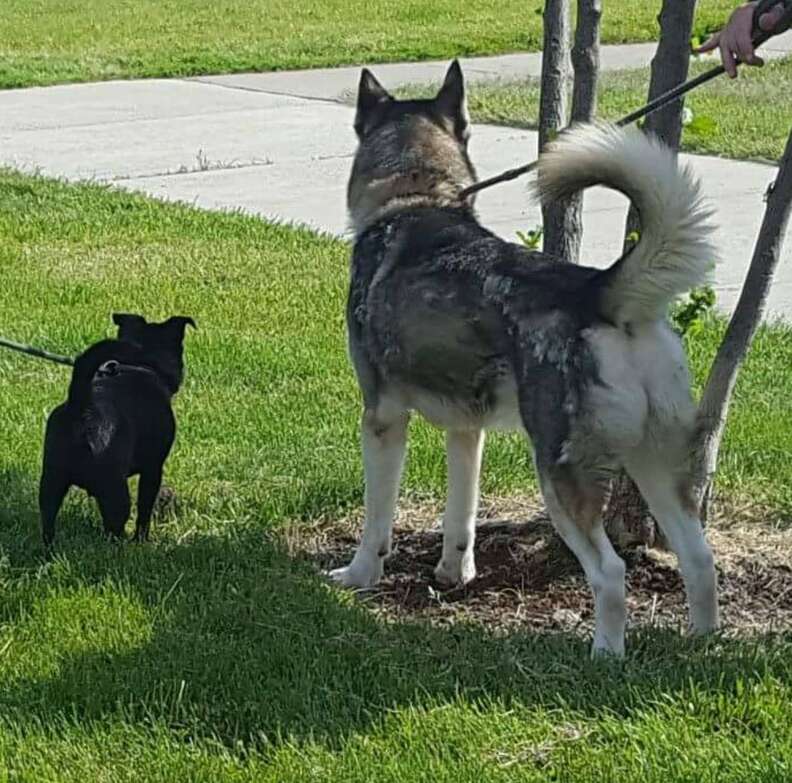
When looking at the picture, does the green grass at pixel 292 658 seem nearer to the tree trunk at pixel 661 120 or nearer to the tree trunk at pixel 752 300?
the tree trunk at pixel 661 120

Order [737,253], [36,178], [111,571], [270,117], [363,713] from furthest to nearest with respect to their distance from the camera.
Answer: [270,117] → [36,178] → [737,253] → [111,571] → [363,713]

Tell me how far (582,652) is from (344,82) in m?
12.8

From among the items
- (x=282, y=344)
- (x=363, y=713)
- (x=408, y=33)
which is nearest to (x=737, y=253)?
(x=282, y=344)

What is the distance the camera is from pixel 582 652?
14.6 ft

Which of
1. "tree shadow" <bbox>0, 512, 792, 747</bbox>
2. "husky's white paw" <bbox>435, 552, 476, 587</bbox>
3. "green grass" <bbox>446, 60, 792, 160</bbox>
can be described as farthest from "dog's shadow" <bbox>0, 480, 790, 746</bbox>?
"green grass" <bbox>446, 60, 792, 160</bbox>

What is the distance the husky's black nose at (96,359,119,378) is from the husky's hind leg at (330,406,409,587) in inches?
33.4

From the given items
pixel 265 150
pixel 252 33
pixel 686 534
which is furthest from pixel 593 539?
pixel 252 33

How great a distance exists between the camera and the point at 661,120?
5105 millimetres

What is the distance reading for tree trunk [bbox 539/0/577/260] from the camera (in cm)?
558

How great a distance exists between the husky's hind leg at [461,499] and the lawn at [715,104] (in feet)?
22.6

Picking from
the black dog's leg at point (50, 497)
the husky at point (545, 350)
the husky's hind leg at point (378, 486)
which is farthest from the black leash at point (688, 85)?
the black dog's leg at point (50, 497)

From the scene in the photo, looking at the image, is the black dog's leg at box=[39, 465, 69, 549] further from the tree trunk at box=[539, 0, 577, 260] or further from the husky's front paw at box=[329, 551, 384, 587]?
the tree trunk at box=[539, 0, 577, 260]

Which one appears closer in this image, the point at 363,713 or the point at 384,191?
the point at 363,713

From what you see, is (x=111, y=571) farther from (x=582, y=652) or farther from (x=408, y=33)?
(x=408, y=33)
